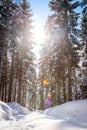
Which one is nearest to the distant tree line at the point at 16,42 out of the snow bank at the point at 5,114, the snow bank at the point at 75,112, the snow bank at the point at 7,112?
the snow bank at the point at 7,112

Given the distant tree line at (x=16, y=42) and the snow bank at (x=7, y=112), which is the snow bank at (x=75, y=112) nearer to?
the snow bank at (x=7, y=112)

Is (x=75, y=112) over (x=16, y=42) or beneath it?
beneath

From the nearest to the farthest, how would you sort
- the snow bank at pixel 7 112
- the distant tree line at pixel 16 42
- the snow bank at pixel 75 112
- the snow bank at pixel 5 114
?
the snow bank at pixel 75 112
the snow bank at pixel 5 114
the snow bank at pixel 7 112
the distant tree line at pixel 16 42

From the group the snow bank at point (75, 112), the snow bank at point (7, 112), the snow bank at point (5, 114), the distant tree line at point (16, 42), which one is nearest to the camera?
the snow bank at point (75, 112)

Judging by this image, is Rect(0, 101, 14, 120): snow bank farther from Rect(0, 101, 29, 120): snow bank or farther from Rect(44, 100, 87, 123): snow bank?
Rect(44, 100, 87, 123): snow bank

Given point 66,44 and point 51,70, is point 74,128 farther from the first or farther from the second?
point 51,70

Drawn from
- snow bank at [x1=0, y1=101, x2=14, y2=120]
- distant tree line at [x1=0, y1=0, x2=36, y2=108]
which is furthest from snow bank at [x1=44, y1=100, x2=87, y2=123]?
distant tree line at [x1=0, y1=0, x2=36, y2=108]

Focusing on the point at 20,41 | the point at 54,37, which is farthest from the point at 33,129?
the point at 20,41

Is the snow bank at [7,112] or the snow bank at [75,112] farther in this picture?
the snow bank at [7,112]

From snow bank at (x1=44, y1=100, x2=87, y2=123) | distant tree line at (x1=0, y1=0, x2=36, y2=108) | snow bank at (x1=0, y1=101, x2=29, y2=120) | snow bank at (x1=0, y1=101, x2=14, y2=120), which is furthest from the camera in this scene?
distant tree line at (x1=0, y1=0, x2=36, y2=108)

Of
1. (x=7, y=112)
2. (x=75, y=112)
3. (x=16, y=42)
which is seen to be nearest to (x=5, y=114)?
(x=7, y=112)

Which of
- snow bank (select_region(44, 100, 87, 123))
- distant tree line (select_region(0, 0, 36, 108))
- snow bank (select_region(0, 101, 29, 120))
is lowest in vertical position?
snow bank (select_region(0, 101, 29, 120))

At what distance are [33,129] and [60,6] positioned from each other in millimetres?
20195

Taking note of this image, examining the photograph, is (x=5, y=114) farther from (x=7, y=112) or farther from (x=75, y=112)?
(x=75, y=112)
